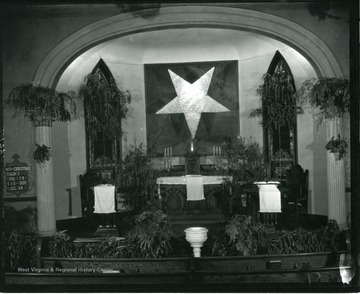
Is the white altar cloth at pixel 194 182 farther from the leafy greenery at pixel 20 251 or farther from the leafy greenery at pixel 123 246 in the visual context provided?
the leafy greenery at pixel 20 251

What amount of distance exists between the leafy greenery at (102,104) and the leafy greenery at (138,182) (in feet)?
3.10

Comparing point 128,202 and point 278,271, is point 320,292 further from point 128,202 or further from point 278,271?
point 128,202

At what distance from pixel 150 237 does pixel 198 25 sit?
4510 millimetres

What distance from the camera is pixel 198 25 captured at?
8.99 m

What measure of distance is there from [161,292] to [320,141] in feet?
20.3

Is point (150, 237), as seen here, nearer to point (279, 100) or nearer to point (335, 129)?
point (335, 129)

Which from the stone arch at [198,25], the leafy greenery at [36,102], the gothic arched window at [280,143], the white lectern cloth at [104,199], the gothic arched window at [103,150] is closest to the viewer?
the leafy greenery at [36,102]

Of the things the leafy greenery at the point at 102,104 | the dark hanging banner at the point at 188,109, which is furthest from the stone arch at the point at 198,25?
the dark hanging banner at the point at 188,109

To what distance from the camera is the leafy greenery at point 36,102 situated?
8492mm

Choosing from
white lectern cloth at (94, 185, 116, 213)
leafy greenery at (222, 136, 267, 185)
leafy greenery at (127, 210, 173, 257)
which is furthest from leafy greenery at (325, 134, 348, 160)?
white lectern cloth at (94, 185, 116, 213)

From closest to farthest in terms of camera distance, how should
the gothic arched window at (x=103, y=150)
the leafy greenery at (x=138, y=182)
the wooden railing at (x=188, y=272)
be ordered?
1. the wooden railing at (x=188, y=272)
2. the leafy greenery at (x=138, y=182)
3. the gothic arched window at (x=103, y=150)

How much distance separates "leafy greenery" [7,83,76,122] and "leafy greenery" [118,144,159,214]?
2523 millimetres

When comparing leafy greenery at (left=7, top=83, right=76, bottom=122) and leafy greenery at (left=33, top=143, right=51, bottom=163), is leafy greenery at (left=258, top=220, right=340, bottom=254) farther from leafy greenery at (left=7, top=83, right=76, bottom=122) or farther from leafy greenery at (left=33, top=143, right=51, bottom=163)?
leafy greenery at (left=7, top=83, right=76, bottom=122)

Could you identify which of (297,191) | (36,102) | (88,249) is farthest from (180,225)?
(36,102)
